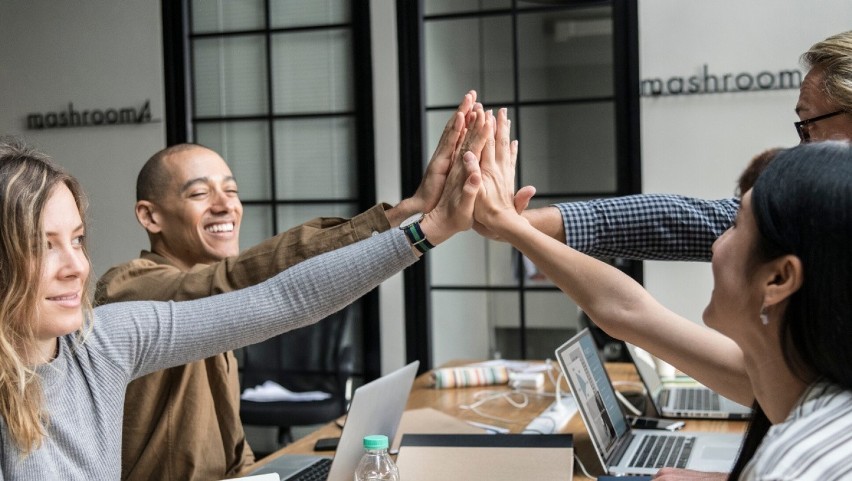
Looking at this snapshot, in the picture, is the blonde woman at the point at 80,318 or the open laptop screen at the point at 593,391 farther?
the open laptop screen at the point at 593,391

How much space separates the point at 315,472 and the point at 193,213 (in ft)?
2.46

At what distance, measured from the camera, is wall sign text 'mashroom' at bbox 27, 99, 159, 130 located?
17.9 feet

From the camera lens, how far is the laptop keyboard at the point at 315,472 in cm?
208

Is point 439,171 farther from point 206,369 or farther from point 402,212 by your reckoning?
point 206,369

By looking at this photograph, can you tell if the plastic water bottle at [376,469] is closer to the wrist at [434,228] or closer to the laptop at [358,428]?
the laptop at [358,428]

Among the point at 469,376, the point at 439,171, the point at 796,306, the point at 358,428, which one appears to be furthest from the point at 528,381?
the point at 796,306

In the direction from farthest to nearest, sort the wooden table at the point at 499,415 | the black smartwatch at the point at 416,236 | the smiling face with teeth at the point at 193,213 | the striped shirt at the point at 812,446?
the smiling face with teeth at the point at 193,213
the wooden table at the point at 499,415
the black smartwatch at the point at 416,236
the striped shirt at the point at 812,446

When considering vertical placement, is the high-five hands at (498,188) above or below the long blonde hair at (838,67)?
below

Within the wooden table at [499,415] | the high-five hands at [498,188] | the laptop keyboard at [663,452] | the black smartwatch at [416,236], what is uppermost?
the high-five hands at [498,188]

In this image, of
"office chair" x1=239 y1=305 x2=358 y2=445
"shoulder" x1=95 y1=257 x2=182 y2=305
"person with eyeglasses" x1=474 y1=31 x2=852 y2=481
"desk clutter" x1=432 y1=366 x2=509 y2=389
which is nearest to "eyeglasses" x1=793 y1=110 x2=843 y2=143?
"person with eyeglasses" x1=474 y1=31 x2=852 y2=481

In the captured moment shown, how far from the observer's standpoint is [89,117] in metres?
A: 5.58

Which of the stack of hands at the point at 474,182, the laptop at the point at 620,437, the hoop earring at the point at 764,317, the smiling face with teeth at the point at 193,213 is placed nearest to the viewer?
the hoop earring at the point at 764,317

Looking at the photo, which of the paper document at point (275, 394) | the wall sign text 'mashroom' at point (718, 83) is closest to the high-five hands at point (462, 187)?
the paper document at point (275, 394)

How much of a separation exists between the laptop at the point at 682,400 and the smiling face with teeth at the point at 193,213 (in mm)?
1082
